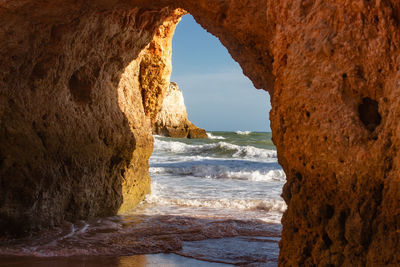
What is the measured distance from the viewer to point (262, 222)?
22.8 feet

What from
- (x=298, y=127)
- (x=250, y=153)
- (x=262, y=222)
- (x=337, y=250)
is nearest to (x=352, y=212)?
(x=337, y=250)

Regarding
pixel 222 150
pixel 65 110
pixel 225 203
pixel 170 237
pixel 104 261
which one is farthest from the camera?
pixel 222 150

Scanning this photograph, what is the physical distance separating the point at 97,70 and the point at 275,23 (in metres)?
3.84

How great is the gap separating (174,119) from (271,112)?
40.0m

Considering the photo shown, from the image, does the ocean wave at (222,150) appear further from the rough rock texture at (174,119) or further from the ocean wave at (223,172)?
the rough rock texture at (174,119)

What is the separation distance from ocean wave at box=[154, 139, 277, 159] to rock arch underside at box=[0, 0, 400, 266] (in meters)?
13.8

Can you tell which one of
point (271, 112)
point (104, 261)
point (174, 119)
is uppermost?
point (174, 119)

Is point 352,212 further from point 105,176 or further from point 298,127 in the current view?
point 105,176

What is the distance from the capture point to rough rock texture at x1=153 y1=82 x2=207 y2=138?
42438mm

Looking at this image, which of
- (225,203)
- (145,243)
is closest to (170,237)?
(145,243)

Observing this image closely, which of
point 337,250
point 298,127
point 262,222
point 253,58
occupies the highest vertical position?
point 253,58

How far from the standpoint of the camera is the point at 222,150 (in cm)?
2362

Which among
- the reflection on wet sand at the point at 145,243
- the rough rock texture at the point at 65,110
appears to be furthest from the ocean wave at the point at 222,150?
the reflection on wet sand at the point at 145,243

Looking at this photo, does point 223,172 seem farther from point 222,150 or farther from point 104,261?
point 104,261
